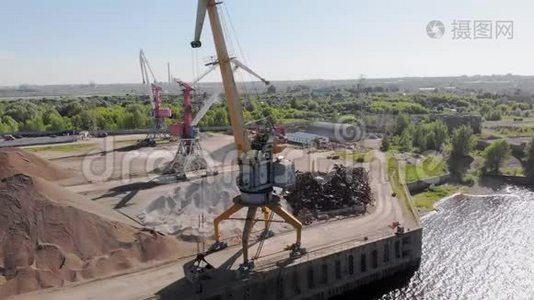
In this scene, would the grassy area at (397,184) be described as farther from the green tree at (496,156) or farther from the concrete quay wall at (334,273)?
the green tree at (496,156)

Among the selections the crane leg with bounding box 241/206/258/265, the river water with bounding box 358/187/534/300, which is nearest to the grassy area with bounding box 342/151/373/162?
the river water with bounding box 358/187/534/300

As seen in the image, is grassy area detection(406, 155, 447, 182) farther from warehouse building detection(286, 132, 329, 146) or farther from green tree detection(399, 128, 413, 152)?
warehouse building detection(286, 132, 329, 146)

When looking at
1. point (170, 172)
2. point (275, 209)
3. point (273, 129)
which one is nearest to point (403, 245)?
point (275, 209)

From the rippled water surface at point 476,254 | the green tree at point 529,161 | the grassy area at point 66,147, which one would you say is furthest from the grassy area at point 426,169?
the grassy area at point 66,147

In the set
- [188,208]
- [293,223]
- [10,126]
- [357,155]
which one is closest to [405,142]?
[357,155]

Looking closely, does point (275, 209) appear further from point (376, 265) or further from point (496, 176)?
point (496, 176)

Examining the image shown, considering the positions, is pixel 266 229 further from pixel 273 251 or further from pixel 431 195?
pixel 431 195
